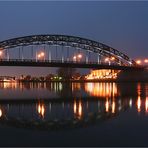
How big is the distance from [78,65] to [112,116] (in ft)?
297

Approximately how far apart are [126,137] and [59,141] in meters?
2.87

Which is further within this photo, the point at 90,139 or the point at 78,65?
the point at 78,65

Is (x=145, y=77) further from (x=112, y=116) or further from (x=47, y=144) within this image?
(x=47, y=144)

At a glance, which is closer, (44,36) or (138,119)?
(138,119)

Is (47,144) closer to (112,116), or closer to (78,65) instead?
(112,116)

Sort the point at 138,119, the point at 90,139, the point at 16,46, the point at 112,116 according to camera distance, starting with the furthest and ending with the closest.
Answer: the point at 16,46 < the point at 112,116 < the point at 138,119 < the point at 90,139

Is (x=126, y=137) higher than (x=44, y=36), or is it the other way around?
(x=44, y=36)

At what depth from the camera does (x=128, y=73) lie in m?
124

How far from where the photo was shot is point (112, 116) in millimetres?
21438

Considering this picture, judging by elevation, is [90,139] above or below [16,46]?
below

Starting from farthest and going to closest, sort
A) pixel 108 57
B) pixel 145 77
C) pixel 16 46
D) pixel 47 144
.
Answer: pixel 108 57 < pixel 145 77 < pixel 16 46 < pixel 47 144

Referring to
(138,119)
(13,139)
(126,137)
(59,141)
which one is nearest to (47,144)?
(59,141)

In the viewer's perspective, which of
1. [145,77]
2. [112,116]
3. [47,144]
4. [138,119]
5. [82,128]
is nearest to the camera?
[47,144]

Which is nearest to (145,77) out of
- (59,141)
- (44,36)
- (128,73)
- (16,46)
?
(128,73)
